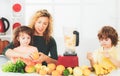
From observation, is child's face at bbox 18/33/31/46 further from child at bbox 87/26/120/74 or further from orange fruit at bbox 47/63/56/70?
child at bbox 87/26/120/74

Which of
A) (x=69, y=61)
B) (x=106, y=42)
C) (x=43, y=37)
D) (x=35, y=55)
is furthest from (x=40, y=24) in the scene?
(x=106, y=42)

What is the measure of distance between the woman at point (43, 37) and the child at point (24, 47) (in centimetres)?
3

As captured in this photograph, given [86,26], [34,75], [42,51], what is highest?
[86,26]

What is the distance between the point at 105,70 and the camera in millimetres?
2035

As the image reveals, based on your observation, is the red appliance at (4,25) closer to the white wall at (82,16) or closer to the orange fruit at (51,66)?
the white wall at (82,16)

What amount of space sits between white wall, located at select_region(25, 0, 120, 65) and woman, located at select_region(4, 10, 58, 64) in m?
0.03

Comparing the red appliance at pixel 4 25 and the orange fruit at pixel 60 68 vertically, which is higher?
the red appliance at pixel 4 25

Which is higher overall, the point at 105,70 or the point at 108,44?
the point at 108,44

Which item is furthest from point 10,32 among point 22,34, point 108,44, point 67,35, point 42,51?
point 108,44

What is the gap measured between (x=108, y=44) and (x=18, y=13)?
1.99 feet

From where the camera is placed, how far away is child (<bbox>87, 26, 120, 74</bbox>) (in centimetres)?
204

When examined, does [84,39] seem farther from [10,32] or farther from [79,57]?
[10,32]

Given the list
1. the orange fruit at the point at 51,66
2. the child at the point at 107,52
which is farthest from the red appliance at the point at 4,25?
the child at the point at 107,52

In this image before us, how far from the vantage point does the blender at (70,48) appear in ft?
6.70
